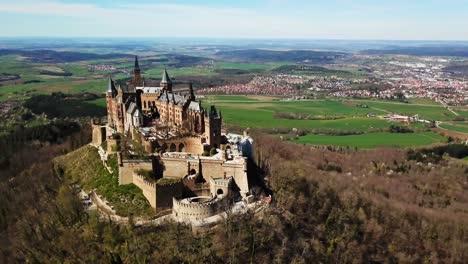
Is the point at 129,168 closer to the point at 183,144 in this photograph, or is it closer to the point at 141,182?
the point at 141,182

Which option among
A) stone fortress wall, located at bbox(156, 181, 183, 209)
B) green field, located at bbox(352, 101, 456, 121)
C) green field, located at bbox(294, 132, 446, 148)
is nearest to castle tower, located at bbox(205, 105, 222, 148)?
stone fortress wall, located at bbox(156, 181, 183, 209)

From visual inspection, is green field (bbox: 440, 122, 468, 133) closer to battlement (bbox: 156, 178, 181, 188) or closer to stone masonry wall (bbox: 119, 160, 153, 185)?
battlement (bbox: 156, 178, 181, 188)

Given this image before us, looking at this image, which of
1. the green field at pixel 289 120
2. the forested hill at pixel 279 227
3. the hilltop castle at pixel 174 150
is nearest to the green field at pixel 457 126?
the green field at pixel 289 120

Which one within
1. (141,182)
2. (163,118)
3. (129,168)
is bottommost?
(141,182)

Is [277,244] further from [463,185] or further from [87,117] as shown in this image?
[87,117]

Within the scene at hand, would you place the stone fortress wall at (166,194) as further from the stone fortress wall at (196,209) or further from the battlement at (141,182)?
the stone fortress wall at (196,209)

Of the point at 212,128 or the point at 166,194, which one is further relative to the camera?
the point at 212,128

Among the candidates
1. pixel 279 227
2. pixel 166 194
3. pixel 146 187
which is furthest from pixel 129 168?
pixel 279 227
